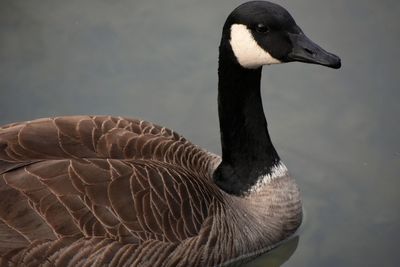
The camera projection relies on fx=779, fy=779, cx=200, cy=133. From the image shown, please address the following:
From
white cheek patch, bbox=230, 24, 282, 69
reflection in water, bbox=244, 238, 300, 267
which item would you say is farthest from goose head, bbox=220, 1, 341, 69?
reflection in water, bbox=244, 238, 300, 267

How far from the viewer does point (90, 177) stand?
471cm

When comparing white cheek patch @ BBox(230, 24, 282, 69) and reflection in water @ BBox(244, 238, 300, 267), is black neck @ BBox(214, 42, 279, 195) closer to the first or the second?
white cheek patch @ BBox(230, 24, 282, 69)

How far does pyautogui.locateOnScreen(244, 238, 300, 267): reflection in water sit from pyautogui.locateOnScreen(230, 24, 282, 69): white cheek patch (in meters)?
1.43

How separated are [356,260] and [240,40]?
1.87 m

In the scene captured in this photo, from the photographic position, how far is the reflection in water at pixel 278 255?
5555 mm

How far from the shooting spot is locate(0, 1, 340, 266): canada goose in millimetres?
4582

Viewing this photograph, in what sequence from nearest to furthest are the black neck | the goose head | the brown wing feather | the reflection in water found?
the brown wing feather → the goose head → the black neck → the reflection in water

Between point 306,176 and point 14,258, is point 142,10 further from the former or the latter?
point 14,258


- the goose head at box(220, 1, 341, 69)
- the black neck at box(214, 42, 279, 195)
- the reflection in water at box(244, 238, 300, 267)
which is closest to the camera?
the goose head at box(220, 1, 341, 69)

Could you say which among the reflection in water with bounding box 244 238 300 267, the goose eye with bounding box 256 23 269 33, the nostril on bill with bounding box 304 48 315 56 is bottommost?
the reflection in water with bounding box 244 238 300 267

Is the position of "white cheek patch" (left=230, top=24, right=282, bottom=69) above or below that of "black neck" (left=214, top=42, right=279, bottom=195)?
above

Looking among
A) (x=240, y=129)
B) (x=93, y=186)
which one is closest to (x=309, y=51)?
(x=240, y=129)

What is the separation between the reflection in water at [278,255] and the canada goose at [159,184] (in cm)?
9

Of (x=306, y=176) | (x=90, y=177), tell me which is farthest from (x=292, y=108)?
(x=90, y=177)
